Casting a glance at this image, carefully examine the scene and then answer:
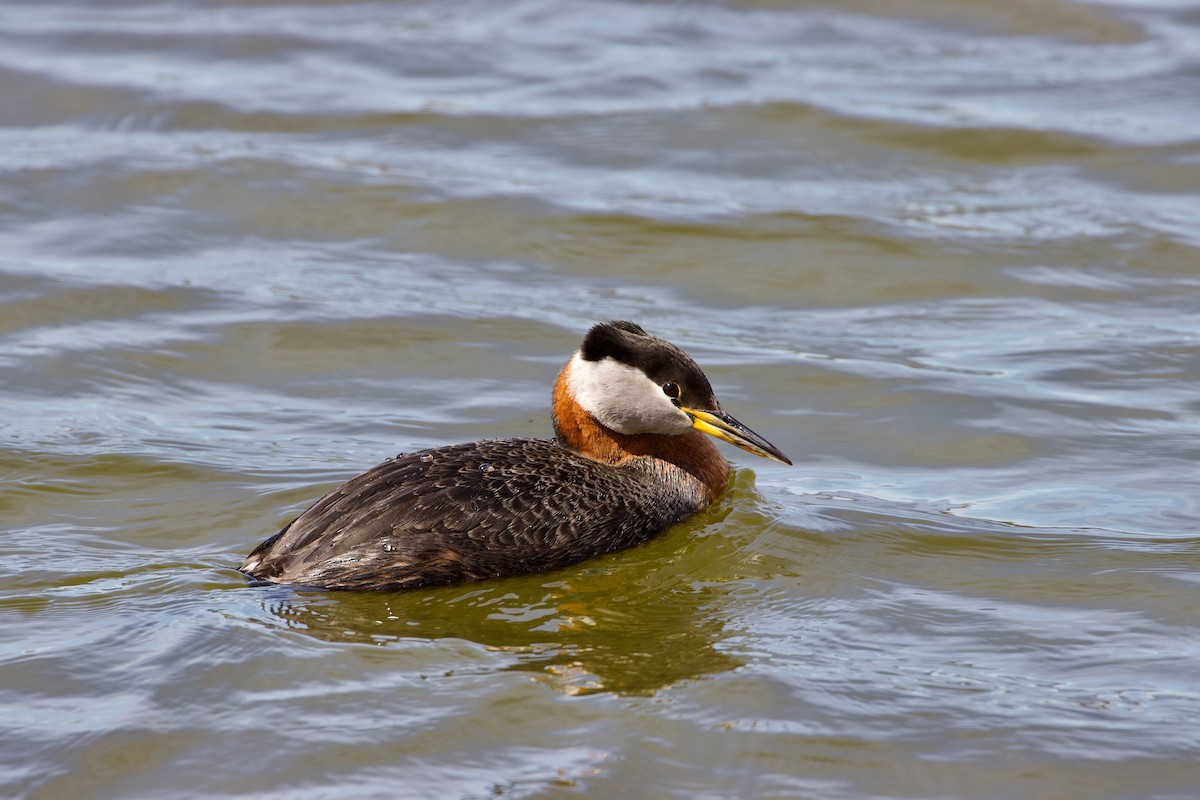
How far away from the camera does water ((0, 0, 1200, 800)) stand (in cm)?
599

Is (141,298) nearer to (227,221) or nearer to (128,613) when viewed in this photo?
(227,221)

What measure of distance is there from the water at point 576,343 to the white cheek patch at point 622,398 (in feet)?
1.89

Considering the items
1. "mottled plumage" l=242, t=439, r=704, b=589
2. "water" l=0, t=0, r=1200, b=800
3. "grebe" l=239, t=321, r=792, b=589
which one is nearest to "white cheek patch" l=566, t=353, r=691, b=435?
"grebe" l=239, t=321, r=792, b=589

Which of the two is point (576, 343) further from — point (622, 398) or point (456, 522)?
point (456, 522)

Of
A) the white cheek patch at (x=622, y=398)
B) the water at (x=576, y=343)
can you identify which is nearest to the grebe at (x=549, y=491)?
the white cheek patch at (x=622, y=398)

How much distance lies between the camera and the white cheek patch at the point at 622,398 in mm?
7906

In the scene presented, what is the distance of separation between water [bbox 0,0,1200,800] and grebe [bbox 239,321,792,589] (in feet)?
0.49

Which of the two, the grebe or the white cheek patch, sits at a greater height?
the white cheek patch

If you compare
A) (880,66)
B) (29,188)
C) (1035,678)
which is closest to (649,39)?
(880,66)

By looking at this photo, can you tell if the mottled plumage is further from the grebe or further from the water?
the water

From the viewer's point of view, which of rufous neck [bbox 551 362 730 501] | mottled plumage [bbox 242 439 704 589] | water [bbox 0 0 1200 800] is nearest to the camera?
A: water [bbox 0 0 1200 800]

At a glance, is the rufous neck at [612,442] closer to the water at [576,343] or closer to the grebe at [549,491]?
the grebe at [549,491]

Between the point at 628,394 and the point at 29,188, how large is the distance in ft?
25.2

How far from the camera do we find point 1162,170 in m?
14.1
